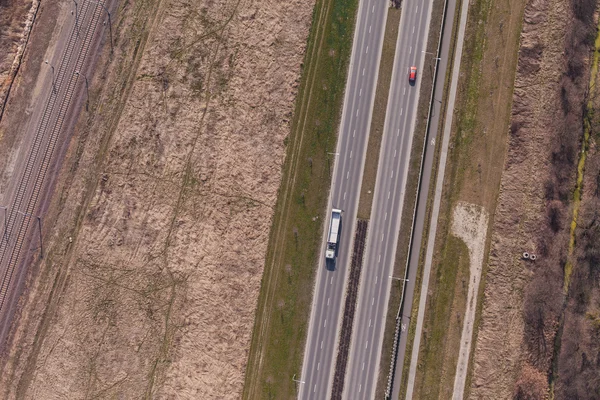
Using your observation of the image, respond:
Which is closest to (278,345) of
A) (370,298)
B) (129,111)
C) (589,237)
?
(370,298)

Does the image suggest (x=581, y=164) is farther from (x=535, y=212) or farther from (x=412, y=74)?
(x=412, y=74)

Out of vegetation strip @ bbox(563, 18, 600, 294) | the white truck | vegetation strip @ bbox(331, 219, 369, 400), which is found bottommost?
vegetation strip @ bbox(331, 219, 369, 400)

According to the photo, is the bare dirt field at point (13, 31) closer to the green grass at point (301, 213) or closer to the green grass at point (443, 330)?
the green grass at point (301, 213)

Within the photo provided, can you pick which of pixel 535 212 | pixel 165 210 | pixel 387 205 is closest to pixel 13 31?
pixel 165 210

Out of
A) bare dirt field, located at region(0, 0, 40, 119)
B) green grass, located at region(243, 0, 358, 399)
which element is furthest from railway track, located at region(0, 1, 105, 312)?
green grass, located at region(243, 0, 358, 399)

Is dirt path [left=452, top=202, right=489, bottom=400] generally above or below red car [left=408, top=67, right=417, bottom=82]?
below

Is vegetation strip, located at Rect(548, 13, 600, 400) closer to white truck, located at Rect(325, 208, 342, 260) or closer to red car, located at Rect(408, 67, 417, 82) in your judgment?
red car, located at Rect(408, 67, 417, 82)

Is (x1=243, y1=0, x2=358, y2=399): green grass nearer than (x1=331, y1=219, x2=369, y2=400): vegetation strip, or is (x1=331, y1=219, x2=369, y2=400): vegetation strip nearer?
(x1=331, y1=219, x2=369, y2=400): vegetation strip

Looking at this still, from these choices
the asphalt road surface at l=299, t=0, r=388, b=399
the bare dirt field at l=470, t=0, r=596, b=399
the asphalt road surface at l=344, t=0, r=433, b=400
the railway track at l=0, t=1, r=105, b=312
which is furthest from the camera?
the railway track at l=0, t=1, r=105, b=312
